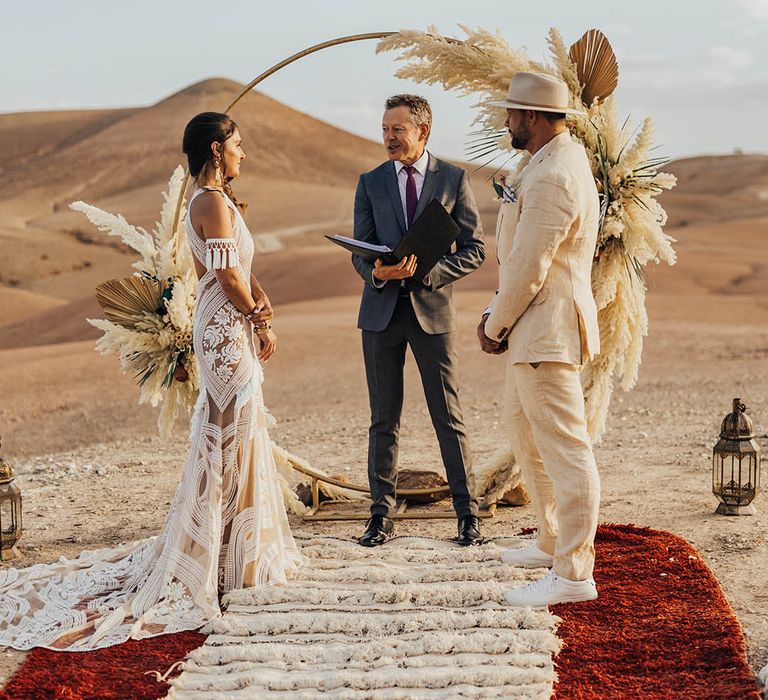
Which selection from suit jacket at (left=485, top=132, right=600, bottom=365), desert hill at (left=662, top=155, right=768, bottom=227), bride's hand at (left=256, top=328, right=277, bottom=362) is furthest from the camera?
desert hill at (left=662, top=155, right=768, bottom=227)

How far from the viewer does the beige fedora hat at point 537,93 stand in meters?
4.35

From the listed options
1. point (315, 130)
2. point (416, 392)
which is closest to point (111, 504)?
point (416, 392)

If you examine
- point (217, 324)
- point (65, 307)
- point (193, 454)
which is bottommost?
point (65, 307)

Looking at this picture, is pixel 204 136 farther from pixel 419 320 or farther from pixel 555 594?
pixel 555 594

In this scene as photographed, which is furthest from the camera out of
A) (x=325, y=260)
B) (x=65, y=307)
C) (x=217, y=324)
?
(x=325, y=260)

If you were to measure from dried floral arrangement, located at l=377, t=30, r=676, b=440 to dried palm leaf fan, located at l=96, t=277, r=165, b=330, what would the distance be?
1.86 meters

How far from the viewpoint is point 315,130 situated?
75312mm

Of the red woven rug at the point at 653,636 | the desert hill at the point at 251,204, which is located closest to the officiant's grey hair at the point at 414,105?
the red woven rug at the point at 653,636

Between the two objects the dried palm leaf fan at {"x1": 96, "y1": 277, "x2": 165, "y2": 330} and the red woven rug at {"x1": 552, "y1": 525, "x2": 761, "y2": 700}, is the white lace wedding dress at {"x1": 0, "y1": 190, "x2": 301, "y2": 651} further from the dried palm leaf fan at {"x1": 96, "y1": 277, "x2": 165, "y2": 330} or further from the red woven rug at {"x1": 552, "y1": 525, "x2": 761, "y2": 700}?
the red woven rug at {"x1": 552, "y1": 525, "x2": 761, "y2": 700}

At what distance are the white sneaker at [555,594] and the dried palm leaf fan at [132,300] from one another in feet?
8.86

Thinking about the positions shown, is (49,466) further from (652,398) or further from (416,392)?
(652,398)

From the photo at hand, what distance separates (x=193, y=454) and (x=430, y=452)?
3.87 metres

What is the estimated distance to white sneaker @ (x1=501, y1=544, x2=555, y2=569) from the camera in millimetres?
4992

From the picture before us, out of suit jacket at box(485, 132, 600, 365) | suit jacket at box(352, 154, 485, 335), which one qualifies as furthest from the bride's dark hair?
suit jacket at box(485, 132, 600, 365)
